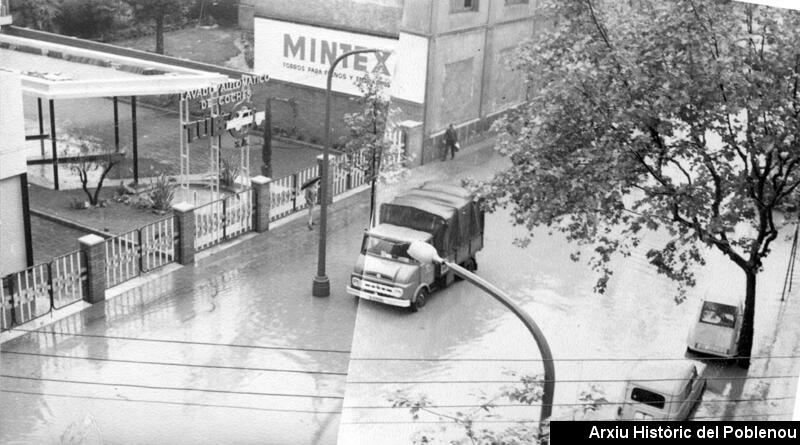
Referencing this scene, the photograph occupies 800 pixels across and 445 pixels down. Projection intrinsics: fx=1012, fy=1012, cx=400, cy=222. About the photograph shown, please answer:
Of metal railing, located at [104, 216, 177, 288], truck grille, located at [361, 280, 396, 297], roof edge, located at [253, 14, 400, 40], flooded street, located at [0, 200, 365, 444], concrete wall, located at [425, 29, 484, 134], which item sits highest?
concrete wall, located at [425, 29, 484, 134]

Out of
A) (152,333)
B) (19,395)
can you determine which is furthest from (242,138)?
(19,395)

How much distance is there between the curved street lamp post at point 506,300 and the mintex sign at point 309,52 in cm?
988

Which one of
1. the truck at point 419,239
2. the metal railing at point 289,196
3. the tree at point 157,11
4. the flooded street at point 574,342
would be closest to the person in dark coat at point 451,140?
the truck at point 419,239

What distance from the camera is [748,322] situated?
4.80 m

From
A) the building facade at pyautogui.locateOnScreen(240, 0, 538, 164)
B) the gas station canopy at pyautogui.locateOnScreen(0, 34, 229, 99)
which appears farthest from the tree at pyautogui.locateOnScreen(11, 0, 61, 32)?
the building facade at pyautogui.locateOnScreen(240, 0, 538, 164)

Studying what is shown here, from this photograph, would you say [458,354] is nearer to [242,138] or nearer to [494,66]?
[494,66]

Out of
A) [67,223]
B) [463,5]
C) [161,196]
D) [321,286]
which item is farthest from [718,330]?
[161,196]

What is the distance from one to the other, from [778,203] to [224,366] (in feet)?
17.3

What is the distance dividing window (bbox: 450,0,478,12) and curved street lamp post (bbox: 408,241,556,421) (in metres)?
1.11

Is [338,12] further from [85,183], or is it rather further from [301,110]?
[85,183]

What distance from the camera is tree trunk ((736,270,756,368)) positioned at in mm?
4773

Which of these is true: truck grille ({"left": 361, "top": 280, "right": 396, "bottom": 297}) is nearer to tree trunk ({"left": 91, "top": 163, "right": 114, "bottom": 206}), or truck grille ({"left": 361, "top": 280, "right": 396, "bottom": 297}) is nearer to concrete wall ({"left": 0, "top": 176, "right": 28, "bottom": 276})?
concrete wall ({"left": 0, "top": 176, "right": 28, "bottom": 276})

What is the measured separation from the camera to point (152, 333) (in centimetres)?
927

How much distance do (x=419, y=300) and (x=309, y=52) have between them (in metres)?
10.8
